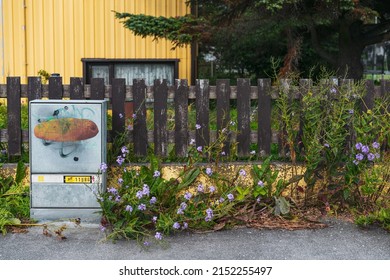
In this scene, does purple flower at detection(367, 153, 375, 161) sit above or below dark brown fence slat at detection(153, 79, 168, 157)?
below

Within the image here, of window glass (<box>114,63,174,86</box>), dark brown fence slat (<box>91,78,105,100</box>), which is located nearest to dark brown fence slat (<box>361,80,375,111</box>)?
dark brown fence slat (<box>91,78,105,100</box>)

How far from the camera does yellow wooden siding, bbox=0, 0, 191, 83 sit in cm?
1320

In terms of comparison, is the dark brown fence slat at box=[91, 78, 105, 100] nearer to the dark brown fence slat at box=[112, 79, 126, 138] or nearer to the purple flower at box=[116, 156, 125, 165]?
the dark brown fence slat at box=[112, 79, 126, 138]

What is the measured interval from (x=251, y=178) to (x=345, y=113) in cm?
118

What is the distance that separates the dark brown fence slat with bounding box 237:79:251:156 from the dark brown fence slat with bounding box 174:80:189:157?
0.58 meters

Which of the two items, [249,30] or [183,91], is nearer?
[183,91]

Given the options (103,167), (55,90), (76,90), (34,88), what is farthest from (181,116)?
(34,88)

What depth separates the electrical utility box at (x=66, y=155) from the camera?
5871 millimetres

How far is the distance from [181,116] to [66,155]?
4.65ft

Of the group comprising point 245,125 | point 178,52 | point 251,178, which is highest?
point 178,52

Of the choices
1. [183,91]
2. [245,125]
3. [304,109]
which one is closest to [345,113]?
[304,109]

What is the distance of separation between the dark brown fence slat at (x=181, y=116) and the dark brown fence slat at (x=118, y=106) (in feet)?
1.92

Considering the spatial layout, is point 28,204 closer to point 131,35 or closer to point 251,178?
point 251,178

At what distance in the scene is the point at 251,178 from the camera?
21.2 feet
